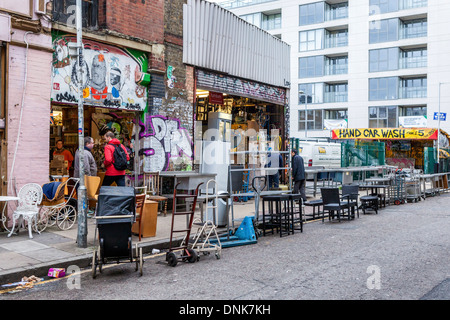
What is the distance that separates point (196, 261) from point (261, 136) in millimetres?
11109

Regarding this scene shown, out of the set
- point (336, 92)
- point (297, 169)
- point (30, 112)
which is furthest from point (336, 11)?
point (30, 112)

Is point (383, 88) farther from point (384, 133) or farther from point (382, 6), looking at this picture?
point (384, 133)

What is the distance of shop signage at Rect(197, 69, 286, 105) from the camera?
14352mm

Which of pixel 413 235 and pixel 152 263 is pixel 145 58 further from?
pixel 413 235

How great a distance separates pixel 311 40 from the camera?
4778 centimetres

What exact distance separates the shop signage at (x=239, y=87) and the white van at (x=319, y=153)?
880 centimetres

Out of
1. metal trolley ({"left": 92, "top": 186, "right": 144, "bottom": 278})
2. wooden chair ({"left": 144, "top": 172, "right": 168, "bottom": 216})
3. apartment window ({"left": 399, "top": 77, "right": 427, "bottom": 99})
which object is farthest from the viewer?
apartment window ({"left": 399, "top": 77, "right": 427, "bottom": 99})

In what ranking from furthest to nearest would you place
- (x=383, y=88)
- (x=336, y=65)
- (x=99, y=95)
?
(x=336, y=65) → (x=383, y=88) → (x=99, y=95)

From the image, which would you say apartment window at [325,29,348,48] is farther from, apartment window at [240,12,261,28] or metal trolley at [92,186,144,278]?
metal trolley at [92,186,144,278]

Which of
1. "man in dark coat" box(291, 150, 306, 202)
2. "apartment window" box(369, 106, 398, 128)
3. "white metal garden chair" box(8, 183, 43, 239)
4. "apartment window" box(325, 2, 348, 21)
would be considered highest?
"apartment window" box(325, 2, 348, 21)

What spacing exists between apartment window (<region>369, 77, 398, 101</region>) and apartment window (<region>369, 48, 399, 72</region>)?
112 cm

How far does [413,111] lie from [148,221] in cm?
4036

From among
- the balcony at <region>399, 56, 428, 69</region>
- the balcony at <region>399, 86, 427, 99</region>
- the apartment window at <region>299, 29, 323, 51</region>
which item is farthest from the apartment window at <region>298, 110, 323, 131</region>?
the balcony at <region>399, 56, 428, 69</region>

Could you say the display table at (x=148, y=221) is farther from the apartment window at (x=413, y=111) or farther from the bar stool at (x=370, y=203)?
the apartment window at (x=413, y=111)
